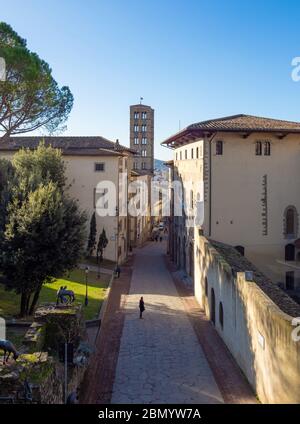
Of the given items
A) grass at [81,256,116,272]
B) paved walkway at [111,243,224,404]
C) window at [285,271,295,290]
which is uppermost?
grass at [81,256,116,272]

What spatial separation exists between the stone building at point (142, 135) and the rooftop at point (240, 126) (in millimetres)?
44662

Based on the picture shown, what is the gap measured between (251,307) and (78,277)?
58.6ft

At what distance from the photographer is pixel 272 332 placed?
12539mm

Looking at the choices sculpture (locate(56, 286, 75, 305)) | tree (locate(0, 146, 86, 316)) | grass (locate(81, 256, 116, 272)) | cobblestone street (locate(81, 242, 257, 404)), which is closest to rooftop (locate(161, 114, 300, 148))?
cobblestone street (locate(81, 242, 257, 404))

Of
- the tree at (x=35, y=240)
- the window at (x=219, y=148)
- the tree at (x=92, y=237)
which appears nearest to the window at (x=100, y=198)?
the tree at (x=92, y=237)

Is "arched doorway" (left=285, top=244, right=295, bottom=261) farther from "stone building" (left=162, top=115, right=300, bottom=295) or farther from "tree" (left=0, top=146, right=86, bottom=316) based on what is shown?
"tree" (left=0, top=146, right=86, bottom=316)

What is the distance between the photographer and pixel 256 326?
47.0 ft

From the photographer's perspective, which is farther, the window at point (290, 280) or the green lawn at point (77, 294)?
the window at point (290, 280)

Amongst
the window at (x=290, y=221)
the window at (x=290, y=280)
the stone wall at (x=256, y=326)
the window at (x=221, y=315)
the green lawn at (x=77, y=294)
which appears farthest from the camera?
the window at (x=290, y=221)

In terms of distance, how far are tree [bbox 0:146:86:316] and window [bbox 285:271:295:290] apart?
17.4m

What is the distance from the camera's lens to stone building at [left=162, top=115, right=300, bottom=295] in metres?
30.9

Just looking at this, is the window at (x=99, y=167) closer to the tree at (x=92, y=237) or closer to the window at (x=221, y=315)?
the tree at (x=92, y=237)

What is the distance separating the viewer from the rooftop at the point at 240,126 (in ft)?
98.8
